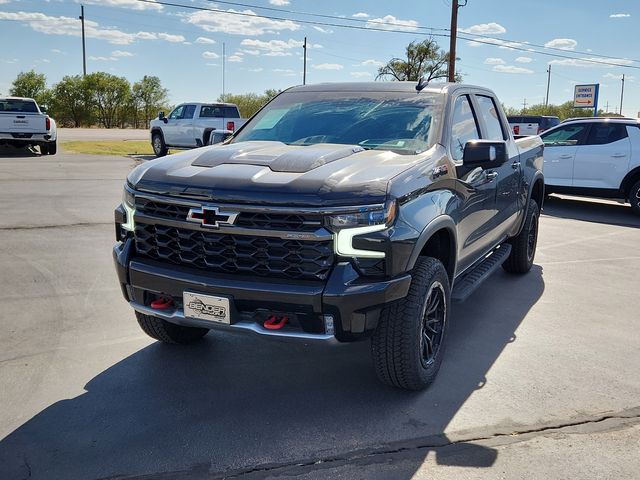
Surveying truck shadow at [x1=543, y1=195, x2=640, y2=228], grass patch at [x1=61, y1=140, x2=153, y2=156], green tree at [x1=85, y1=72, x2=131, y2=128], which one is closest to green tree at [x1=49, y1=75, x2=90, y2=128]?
green tree at [x1=85, y1=72, x2=131, y2=128]

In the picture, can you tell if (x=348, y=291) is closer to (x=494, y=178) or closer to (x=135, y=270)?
(x=135, y=270)

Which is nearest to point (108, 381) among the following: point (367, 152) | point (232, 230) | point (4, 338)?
point (4, 338)

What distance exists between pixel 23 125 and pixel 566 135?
49.7 feet

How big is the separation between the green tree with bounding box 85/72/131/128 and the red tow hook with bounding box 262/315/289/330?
72218 mm

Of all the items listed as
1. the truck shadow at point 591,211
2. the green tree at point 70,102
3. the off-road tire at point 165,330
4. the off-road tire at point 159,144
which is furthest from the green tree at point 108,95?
the off-road tire at point 165,330

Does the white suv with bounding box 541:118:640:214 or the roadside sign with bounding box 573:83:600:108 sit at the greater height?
the roadside sign with bounding box 573:83:600:108

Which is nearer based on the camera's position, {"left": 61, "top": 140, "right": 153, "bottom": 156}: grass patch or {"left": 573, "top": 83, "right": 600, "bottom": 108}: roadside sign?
{"left": 61, "top": 140, "right": 153, "bottom": 156}: grass patch

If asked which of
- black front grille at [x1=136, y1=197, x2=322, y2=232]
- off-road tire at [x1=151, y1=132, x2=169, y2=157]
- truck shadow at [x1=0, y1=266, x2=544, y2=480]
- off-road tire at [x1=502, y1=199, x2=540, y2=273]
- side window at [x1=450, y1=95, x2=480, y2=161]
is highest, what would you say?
side window at [x1=450, y1=95, x2=480, y2=161]

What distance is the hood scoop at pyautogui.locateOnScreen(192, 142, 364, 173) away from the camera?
3.46 metres

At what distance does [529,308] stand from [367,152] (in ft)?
8.43

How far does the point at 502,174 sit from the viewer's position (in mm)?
5262

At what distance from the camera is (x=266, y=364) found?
413 cm

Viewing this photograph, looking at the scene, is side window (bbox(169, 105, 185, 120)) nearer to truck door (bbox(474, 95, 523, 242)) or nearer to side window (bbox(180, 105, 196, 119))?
side window (bbox(180, 105, 196, 119))

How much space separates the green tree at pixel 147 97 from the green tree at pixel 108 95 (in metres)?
1.39
